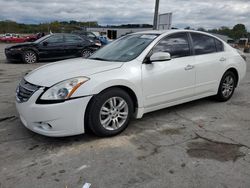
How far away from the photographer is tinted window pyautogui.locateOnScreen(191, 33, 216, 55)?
4.84m

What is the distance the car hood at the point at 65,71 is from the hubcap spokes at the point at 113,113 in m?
0.48

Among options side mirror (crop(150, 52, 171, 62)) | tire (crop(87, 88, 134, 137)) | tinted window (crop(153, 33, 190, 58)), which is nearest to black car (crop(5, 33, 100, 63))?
tinted window (crop(153, 33, 190, 58))

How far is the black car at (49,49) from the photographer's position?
1207 cm

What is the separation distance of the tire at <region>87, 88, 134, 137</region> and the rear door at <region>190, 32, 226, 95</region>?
1641 millimetres

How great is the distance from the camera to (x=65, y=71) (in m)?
3.70

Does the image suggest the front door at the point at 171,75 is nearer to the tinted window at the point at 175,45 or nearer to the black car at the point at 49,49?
the tinted window at the point at 175,45

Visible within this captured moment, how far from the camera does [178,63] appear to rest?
4422mm

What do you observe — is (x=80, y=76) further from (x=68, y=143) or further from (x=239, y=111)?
(x=239, y=111)

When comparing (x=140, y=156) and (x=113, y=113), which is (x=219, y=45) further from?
(x=140, y=156)

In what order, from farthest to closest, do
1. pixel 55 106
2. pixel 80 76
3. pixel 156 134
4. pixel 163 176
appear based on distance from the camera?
pixel 156 134
pixel 80 76
pixel 55 106
pixel 163 176

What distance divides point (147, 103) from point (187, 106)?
1487mm

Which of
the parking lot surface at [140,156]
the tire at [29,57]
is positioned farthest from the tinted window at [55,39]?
the parking lot surface at [140,156]

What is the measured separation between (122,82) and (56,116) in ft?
3.36

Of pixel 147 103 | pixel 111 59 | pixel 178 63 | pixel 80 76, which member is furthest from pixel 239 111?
pixel 80 76
